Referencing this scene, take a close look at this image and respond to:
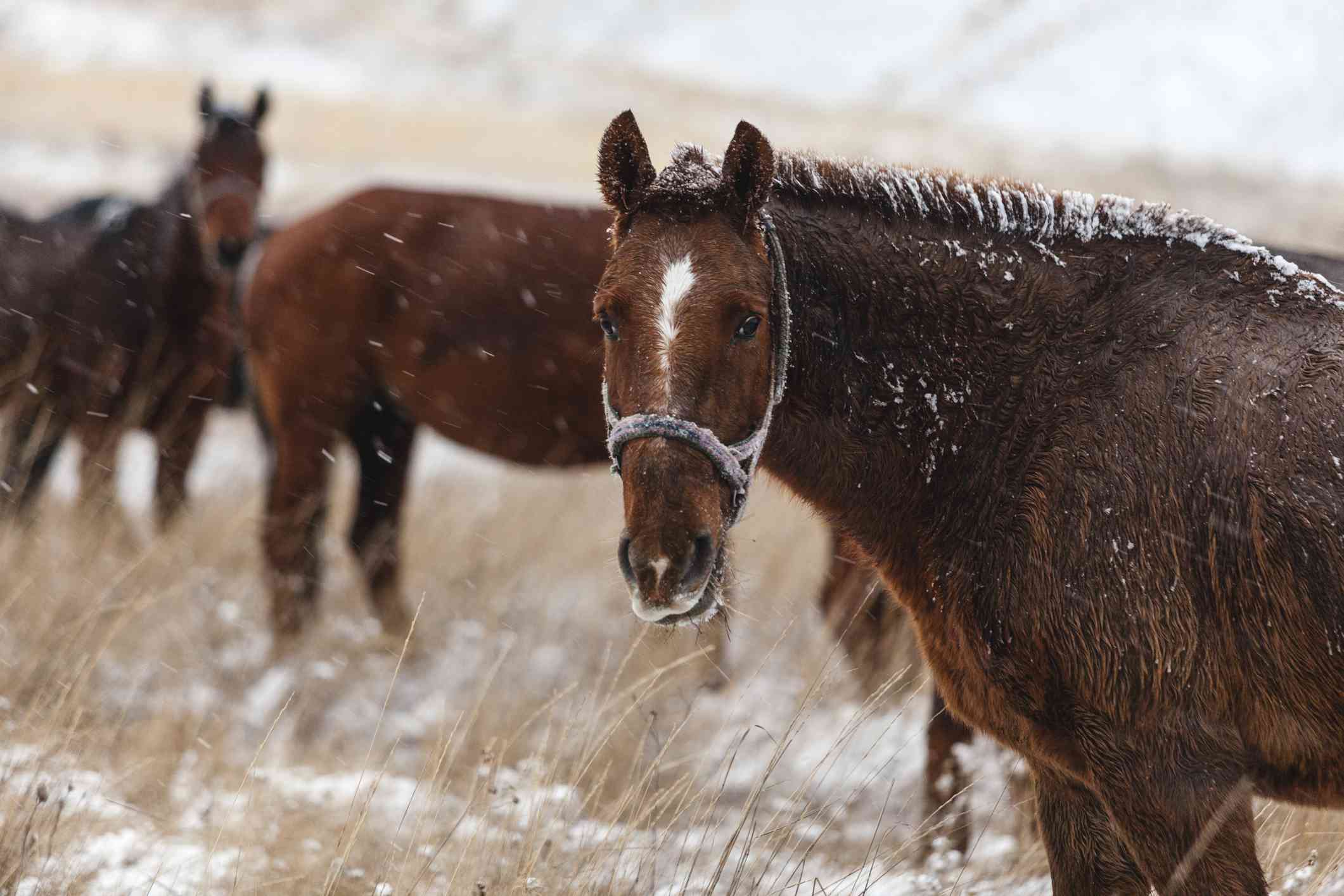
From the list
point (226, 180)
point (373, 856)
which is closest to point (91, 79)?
point (226, 180)

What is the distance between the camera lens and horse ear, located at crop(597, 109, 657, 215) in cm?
246

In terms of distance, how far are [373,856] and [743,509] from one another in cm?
192

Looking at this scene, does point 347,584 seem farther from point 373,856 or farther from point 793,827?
point 793,827

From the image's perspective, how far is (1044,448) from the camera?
235cm

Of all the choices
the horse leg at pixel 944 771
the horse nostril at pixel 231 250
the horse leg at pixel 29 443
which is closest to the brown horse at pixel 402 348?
the horse nostril at pixel 231 250

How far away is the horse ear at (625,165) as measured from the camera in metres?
2.46

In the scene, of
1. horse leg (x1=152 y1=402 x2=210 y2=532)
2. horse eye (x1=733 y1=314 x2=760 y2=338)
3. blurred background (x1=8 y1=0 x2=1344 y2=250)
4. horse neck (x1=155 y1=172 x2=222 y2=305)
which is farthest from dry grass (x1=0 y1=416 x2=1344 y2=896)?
blurred background (x1=8 y1=0 x2=1344 y2=250)

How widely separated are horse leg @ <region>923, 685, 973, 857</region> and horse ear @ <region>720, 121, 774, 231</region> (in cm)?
221

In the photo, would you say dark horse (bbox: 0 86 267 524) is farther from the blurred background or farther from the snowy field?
the blurred background

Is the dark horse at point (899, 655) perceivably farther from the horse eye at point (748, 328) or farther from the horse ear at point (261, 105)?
the horse ear at point (261, 105)

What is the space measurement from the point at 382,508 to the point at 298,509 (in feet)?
1.78

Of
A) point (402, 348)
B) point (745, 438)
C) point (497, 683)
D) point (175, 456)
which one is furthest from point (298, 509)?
point (745, 438)

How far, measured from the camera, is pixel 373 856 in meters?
3.43

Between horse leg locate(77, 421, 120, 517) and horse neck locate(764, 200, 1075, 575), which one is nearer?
horse neck locate(764, 200, 1075, 575)
